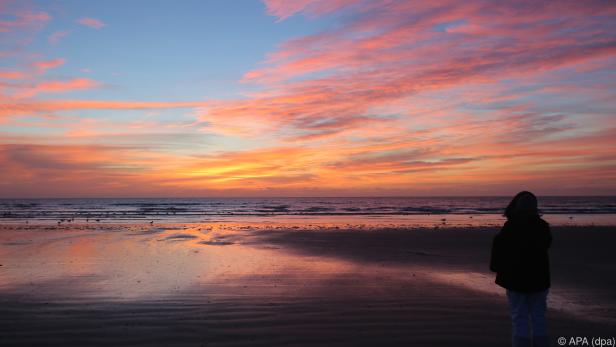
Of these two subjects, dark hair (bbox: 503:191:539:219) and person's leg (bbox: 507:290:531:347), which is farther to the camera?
dark hair (bbox: 503:191:539:219)

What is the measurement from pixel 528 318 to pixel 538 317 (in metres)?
0.14

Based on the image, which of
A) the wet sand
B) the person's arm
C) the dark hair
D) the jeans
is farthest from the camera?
the wet sand

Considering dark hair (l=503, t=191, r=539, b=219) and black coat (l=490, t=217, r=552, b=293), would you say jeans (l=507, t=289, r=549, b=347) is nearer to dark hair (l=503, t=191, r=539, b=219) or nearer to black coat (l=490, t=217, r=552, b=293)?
black coat (l=490, t=217, r=552, b=293)

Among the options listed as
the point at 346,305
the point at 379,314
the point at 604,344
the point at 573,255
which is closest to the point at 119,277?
the point at 346,305

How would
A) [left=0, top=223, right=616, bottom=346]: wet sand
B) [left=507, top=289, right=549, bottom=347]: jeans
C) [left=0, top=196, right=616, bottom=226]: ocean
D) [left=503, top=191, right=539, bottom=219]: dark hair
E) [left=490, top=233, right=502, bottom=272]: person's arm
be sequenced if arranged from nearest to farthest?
[left=507, top=289, right=549, bottom=347]: jeans → [left=503, top=191, right=539, bottom=219]: dark hair → [left=490, top=233, right=502, bottom=272]: person's arm → [left=0, top=223, right=616, bottom=346]: wet sand → [left=0, top=196, right=616, bottom=226]: ocean

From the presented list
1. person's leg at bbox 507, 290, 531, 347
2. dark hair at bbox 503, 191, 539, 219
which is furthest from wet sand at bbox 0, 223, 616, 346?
dark hair at bbox 503, 191, 539, 219

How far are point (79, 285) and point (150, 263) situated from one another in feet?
11.3

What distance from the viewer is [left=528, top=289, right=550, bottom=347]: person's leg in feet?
17.8

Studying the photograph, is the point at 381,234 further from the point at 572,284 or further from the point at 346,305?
the point at 346,305

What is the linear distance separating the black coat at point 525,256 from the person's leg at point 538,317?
0.38 ft

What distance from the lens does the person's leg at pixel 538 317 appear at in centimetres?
542

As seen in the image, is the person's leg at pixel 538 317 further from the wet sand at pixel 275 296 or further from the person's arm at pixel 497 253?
the wet sand at pixel 275 296

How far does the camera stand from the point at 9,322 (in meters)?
7.72

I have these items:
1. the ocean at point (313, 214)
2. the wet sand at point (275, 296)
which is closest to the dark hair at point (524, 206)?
the wet sand at point (275, 296)
